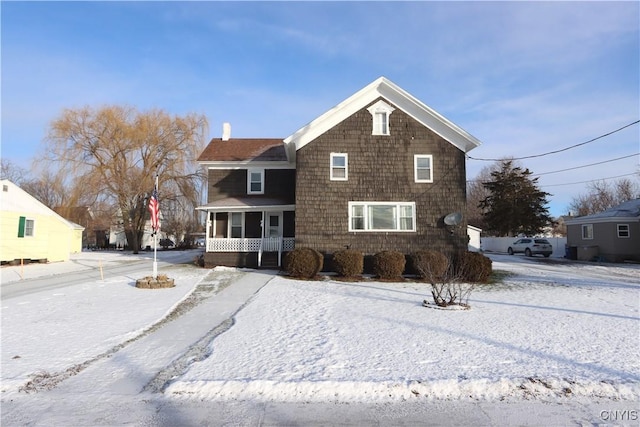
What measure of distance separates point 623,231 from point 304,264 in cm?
2445

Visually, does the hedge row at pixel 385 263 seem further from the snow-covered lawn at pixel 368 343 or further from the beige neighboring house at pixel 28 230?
the beige neighboring house at pixel 28 230

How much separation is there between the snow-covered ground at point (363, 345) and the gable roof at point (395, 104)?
26.9 feet

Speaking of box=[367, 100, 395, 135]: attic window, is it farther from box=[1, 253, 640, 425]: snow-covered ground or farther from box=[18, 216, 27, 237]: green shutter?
box=[18, 216, 27, 237]: green shutter

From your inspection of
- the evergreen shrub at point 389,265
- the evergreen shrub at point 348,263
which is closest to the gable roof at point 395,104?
the evergreen shrub at point 348,263

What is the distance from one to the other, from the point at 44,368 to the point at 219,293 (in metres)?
6.99

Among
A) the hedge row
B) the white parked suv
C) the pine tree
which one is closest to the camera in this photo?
the hedge row

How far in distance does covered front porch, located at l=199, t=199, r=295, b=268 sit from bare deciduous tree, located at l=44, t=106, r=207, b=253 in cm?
1642

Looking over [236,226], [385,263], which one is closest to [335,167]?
[385,263]

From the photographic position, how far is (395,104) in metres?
18.6

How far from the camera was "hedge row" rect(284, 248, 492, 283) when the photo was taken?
15984 millimetres

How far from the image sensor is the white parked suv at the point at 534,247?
3294cm

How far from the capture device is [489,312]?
9.77m

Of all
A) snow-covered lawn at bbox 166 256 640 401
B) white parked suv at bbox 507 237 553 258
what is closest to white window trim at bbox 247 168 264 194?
snow-covered lawn at bbox 166 256 640 401

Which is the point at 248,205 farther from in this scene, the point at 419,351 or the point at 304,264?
the point at 419,351
